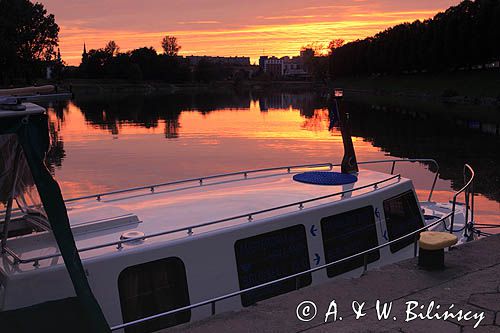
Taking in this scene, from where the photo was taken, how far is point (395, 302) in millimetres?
6352

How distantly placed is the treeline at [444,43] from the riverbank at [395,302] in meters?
83.9

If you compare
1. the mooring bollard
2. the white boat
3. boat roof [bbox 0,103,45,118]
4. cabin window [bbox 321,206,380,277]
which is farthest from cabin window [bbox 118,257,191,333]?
the mooring bollard

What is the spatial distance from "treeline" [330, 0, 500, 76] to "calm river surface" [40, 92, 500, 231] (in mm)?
30547

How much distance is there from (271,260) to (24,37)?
10164cm

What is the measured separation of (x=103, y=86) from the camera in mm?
157750

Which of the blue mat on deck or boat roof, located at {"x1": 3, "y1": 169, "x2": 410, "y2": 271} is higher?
the blue mat on deck

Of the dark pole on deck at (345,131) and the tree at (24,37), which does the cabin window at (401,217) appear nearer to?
the dark pole on deck at (345,131)

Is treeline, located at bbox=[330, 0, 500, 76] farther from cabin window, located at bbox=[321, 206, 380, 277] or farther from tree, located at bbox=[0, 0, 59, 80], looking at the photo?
cabin window, located at bbox=[321, 206, 380, 277]

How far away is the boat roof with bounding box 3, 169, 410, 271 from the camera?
663cm

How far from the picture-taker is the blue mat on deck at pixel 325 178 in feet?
32.6

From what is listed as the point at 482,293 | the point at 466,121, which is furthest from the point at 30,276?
the point at 466,121

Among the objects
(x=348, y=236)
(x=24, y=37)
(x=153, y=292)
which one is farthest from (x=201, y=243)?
(x=24, y=37)

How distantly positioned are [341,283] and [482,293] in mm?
1733

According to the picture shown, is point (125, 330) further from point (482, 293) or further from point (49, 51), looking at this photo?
point (49, 51)
